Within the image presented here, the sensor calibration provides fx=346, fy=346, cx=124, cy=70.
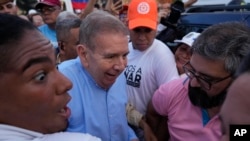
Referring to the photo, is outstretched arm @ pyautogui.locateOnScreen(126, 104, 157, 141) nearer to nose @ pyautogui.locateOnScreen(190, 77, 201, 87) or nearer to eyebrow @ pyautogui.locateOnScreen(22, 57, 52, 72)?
nose @ pyautogui.locateOnScreen(190, 77, 201, 87)

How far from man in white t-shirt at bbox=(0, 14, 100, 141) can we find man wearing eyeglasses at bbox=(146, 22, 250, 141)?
93 centimetres

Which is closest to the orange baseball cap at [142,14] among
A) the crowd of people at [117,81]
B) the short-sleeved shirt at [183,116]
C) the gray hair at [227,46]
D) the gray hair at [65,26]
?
the crowd of people at [117,81]

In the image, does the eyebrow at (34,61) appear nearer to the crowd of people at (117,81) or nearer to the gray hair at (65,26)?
the crowd of people at (117,81)

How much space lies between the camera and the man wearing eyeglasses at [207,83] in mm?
1841

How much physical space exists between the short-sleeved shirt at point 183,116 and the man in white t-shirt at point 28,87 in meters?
0.92

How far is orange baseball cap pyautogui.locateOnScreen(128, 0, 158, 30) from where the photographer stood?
3115 mm

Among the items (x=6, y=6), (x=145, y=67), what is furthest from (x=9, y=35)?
(x=6, y=6)

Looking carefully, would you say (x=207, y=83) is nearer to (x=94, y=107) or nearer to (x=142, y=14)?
(x=94, y=107)

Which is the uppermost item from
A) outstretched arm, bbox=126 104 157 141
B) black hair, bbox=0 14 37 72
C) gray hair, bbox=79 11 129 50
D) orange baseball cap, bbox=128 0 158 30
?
black hair, bbox=0 14 37 72

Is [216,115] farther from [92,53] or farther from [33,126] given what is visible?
[33,126]

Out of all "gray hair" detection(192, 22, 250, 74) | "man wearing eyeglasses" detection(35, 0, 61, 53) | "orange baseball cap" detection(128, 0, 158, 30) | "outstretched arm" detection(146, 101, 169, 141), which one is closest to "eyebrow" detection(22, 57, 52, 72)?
"gray hair" detection(192, 22, 250, 74)

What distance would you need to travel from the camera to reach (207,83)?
6.24 ft

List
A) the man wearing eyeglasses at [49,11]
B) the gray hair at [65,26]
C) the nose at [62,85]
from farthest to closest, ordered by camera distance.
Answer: the man wearing eyeglasses at [49,11] → the gray hair at [65,26] → the nose at [62,85]

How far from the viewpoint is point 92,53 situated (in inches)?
76.6
